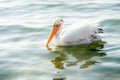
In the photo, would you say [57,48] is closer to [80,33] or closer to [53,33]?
Result: [53,33]

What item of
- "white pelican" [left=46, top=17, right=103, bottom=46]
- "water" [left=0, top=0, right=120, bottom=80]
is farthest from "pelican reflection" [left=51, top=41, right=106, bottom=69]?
"white pelican" [left=46, top=17, right=103, bottom=46]

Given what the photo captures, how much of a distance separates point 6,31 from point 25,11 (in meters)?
1.90

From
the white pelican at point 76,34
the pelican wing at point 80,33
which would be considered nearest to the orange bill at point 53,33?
the white pelican at point 76,34

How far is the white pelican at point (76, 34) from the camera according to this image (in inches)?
333

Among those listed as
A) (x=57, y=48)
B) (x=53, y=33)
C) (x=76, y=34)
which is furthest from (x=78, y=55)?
(x=53, y=33)

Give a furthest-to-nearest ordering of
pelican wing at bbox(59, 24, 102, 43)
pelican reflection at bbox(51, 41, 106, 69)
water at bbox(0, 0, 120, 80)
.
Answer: pelican wing at bbox(59, 24, 102, 43), pelican reflection at bbox(51, 41, 106, 69), water at bbox(0, 0, 120, 80)

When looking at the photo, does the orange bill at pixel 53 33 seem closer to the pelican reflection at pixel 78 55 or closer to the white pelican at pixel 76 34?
the white pelican at pixel 76 34

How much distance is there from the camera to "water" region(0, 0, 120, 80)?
7.06 meters

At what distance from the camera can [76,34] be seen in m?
8.45

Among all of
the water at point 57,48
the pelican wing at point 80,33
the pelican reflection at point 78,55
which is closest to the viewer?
the water at point 57,48

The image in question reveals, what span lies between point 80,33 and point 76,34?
0.10 m

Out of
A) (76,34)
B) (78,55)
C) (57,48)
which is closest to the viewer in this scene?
(78,55)

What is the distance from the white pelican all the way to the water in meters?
0.15

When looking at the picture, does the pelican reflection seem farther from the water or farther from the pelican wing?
the pelican wing
